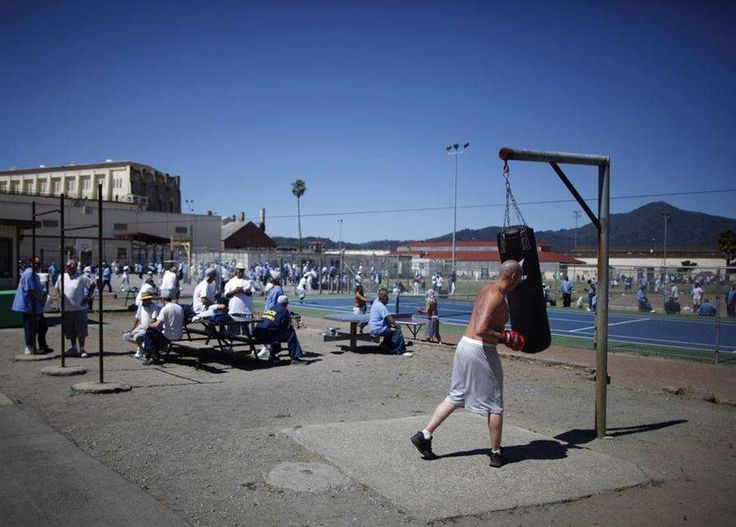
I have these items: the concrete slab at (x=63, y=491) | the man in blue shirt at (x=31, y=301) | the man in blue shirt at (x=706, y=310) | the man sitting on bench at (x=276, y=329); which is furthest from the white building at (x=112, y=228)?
the concrete slab at (x=63, y=491)

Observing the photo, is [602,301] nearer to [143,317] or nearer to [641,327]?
[143,317]

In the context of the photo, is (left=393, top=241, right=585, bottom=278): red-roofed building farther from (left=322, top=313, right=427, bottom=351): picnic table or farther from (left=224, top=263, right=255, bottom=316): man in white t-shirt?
(left=224, top=263, right=255, bottom=316): man in white t-shirt

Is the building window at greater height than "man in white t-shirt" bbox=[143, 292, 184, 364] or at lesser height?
greater

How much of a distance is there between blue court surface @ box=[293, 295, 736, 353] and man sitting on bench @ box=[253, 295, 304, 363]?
36.3 feet

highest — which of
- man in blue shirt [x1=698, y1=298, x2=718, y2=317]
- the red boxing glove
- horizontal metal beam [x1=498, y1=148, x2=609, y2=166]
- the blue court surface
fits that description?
horizontal metal beam [x1=498, y1=148, x2=609, y2=166]

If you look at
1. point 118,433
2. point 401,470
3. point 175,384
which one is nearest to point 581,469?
point 401,470

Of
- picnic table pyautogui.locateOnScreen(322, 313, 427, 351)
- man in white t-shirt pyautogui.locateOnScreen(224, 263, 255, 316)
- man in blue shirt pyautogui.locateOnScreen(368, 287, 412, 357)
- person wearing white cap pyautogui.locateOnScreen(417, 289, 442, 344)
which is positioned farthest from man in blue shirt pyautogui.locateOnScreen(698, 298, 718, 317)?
man in white t-shirt pyautogui.locateOnScreen(224, 263, 255, 316)

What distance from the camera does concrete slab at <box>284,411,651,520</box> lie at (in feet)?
15.8

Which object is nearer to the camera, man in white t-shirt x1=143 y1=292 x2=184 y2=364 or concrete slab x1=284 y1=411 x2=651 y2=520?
concrete slab x1=284 y1=411 x2=651 y2=520

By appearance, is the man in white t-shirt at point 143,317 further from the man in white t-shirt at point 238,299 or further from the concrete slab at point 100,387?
the concrete slab at point 100,387

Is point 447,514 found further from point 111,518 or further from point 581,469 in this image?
point 111,518

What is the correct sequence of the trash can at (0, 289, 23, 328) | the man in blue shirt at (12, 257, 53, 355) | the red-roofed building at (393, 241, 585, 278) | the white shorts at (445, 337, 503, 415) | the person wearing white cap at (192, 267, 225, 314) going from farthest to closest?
the red-roofed building at (393, 241, 585, 278) → the trash can at (0, 289, 23, 328) → the person wearing white cap at (192, 267, 225, 314) → the man in blue shirt at (12, 257, 53, 355) → the white shorts at (445, 337, 503, 415)

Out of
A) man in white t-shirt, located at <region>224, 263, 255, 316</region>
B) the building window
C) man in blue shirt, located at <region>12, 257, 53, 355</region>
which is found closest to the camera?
man in blue shirt, located at <region>12, 257, 53, 355</region>

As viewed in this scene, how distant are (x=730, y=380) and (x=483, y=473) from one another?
8.56 meters
